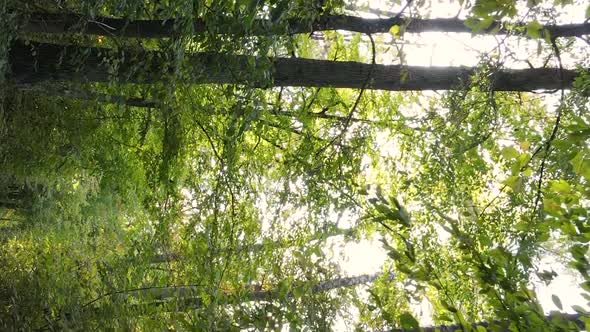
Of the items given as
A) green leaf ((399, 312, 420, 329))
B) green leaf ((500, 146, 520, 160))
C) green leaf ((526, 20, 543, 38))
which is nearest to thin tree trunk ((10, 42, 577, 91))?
green leaf ((526, 20, 543, 38))

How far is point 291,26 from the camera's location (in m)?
3.07

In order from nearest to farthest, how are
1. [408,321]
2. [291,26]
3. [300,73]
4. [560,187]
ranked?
1. [408,321]
2. [560,187]
3. [291,26]
4. [300,73]

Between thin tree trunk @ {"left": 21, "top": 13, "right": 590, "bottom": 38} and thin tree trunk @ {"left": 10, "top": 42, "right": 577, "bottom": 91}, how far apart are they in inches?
4.6

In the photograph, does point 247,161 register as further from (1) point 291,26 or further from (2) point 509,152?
(2) point 509,152

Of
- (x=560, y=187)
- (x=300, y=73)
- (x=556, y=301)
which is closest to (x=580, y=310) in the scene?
(x=556, y=301)

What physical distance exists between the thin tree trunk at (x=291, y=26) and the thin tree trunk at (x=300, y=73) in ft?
0.38

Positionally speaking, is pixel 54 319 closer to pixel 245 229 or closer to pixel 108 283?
pixel 108 283

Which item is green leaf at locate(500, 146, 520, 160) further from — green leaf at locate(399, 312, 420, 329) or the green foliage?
the green foliage

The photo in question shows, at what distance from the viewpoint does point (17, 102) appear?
5.22m

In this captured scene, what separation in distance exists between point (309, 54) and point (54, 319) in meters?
2.93

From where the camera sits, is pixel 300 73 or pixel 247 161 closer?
pixel 300 73

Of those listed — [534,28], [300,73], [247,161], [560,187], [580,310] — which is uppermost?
[300,73]

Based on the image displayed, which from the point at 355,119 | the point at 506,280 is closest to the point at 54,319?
the point at 355,119

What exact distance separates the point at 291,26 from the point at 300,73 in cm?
49
